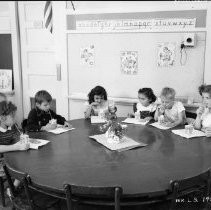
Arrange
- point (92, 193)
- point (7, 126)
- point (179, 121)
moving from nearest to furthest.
→ 1. point (92, 193)
2. point (7, 126)
3. point (179, 121)

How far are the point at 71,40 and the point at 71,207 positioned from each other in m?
3.20

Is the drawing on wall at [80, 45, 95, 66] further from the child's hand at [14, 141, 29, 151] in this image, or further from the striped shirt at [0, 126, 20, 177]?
the child's hand at [14, 141, 29, 151]

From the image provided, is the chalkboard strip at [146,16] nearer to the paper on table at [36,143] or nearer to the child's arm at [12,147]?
the paper on table at [36,143]

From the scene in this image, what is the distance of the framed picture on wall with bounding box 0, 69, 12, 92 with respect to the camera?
534 cm

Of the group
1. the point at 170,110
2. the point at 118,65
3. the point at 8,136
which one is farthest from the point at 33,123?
the point at 118,65

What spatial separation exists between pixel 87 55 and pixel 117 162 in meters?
2.60

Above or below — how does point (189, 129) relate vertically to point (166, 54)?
below

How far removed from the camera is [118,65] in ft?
14.5

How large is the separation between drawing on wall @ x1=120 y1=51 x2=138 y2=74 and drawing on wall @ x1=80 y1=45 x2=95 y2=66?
1.53ft

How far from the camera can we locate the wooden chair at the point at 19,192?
194cm

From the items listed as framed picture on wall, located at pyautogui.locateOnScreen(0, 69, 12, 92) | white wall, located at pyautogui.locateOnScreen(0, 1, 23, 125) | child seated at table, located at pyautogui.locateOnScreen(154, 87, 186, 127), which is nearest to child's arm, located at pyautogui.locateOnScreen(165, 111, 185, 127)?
child seated at table, located at pyautogui.locateOnScreen(154, 87, 186, 127)

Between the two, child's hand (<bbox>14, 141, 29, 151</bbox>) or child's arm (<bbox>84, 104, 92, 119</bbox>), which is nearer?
child's hand (<bbox>14, 141, 29, 151</bbox>)

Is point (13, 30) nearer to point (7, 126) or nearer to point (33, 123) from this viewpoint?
point (33, 123)

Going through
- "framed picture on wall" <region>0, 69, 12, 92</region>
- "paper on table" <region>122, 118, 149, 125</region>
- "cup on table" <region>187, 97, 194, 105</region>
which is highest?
"framed picture on wall" <region>0, 69, 12, 92</region>
